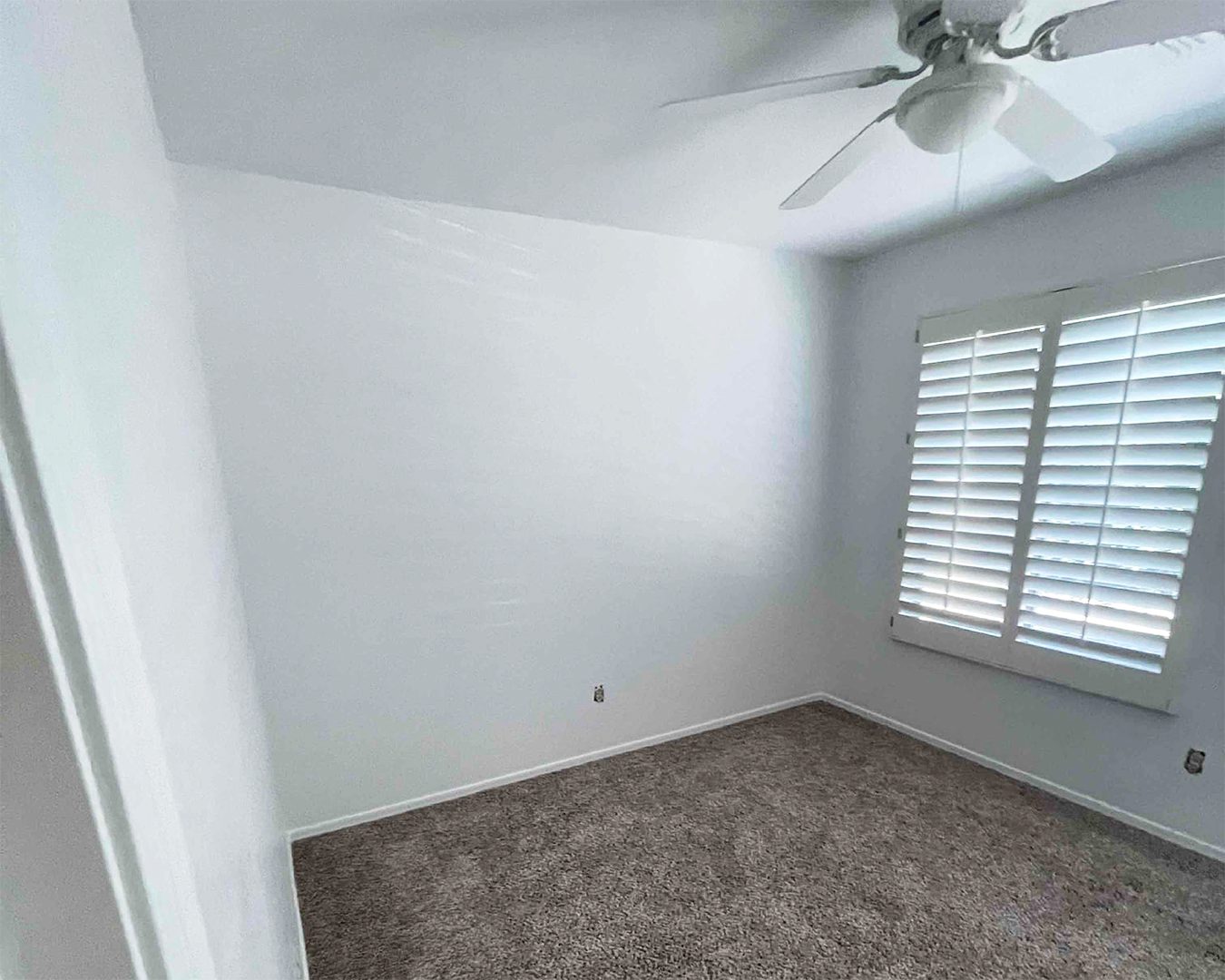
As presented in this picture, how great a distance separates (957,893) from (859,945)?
453 mm

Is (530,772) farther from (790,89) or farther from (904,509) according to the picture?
(790,89)

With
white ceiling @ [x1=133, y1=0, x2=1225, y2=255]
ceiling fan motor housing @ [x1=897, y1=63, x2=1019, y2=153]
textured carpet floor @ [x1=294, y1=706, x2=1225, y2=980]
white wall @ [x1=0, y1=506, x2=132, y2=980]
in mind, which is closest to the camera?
white wall @ [x1=0, y1=506, x2=132, y2=980]

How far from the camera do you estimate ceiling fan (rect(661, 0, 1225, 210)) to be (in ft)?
3.24

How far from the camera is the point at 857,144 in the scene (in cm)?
141

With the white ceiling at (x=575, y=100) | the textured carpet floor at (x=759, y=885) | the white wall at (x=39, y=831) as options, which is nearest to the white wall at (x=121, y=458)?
the white wall at (x=39, y=831)

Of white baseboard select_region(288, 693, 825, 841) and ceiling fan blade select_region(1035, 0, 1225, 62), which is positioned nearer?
ceiling fan blade select_region(1035, 0, 1225, 62)

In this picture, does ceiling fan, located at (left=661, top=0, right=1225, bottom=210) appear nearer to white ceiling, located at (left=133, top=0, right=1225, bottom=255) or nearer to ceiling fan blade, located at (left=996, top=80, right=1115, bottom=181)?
ceiling fan blade, located at (left=996, top=80, right=1115, bottom=181)

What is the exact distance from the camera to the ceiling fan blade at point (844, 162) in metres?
1.36

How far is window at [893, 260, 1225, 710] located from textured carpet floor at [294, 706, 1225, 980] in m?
0.66

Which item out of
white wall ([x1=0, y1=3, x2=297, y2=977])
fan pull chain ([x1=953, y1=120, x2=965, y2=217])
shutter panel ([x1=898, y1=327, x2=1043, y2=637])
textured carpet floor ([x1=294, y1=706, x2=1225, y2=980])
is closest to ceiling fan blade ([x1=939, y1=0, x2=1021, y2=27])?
fan pull chain ([x1=953, y1=120, x2=965, y2=217])

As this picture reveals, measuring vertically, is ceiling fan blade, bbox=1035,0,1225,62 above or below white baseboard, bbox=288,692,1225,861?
above

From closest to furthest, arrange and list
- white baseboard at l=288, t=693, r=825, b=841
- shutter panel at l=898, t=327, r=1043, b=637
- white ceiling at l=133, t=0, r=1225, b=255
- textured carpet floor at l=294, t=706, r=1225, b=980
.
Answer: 1. white ceiling at l=133, t=0, r=1225, b=255
2. textured carpet floor at l=294, t=706, r=1225, b=980
3. white baseboard at l=288, t=693, r=825, b=841
4. shutter panel at l=898, t=327, r=1043, b=637

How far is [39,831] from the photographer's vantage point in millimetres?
312

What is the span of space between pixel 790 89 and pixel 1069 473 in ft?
6.38
